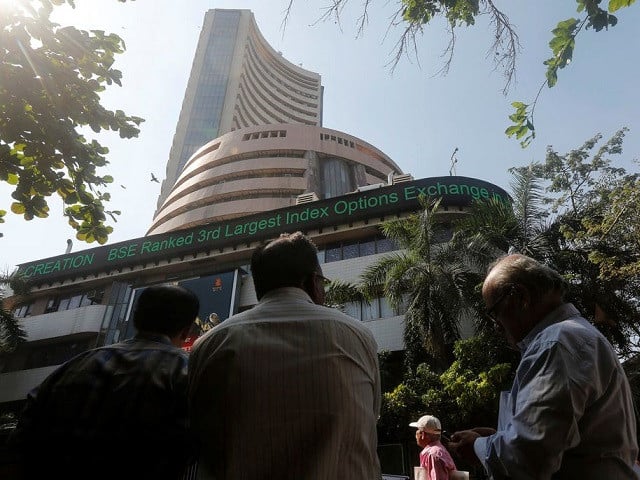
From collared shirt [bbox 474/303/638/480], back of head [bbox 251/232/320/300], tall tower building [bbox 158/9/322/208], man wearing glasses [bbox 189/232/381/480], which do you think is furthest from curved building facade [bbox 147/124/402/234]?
collared shirt [bbox 474/303/638/480]

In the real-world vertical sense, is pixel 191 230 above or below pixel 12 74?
above

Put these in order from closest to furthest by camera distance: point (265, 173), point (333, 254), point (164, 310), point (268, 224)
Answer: point (164, 310), point (333, 254), point (268, 224), point (265, 173)

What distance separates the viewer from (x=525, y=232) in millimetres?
12406

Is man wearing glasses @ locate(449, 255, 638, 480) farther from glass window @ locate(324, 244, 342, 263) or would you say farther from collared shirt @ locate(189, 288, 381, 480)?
glass window @ locate(324, 244, 342, 263)

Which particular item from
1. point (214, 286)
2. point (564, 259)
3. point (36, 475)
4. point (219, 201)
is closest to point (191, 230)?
point (214, 286)

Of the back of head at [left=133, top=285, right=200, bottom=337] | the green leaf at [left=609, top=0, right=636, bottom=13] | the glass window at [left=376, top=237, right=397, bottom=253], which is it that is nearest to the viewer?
the back of head at [left=133, top=285, right=200, bottom=337]

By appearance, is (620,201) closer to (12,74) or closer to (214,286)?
(12,74)

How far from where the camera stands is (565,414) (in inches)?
52.6

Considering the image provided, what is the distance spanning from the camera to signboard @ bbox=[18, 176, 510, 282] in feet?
61.8

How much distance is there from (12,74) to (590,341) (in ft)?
15.3

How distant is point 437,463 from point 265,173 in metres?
32.8

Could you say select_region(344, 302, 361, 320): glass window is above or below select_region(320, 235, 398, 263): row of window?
below

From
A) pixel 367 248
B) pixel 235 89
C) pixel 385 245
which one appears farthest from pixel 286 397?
pixel 235 89

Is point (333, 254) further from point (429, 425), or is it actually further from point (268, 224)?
point (429, 425)
